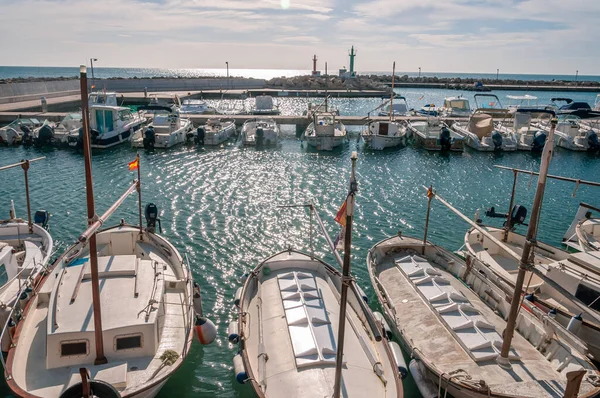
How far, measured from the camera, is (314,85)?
113 m

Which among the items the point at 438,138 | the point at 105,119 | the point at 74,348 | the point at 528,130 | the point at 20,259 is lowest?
the point at 20,259

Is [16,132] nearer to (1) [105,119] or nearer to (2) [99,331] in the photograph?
(1) [105,119]

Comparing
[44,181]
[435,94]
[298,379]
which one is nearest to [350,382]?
[298,379]

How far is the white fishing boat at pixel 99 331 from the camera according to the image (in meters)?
10.8

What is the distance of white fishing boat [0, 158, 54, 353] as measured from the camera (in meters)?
14.6

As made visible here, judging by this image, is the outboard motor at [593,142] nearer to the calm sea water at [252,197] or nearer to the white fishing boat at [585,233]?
the calm sea water at [252,197]

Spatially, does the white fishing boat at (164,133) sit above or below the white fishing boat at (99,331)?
above

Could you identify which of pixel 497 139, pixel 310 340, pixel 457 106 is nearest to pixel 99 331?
pixel 310 340

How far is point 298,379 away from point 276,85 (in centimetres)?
10756

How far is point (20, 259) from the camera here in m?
18.0

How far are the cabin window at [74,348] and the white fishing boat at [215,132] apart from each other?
124 feet

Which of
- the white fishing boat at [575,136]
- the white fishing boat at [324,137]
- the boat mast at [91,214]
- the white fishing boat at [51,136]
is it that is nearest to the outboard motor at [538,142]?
the white fishing boat at [575,136]

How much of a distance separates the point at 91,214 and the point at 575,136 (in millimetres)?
52519

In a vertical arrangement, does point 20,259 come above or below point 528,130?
below
